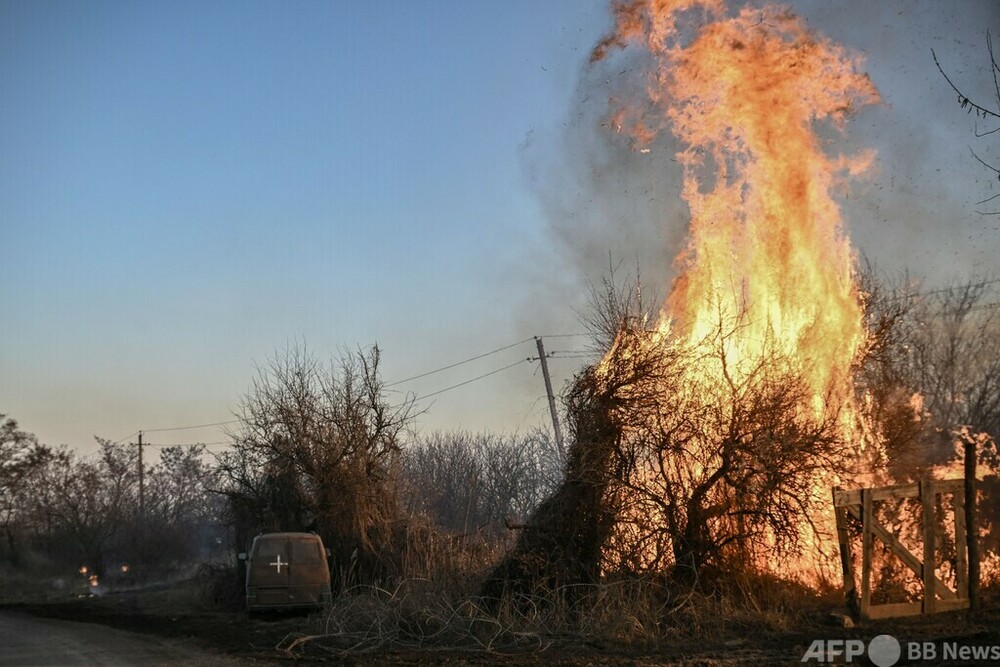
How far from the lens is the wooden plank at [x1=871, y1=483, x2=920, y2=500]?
45.6ft

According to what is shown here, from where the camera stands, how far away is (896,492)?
13992 mm

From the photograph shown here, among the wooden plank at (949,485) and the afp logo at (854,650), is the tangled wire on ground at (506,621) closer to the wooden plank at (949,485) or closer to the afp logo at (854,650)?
the afp logo at (854,650)

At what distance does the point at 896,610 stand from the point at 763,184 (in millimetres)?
8132

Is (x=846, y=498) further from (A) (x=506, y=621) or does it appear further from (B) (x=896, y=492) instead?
(A) (x=506, y=621)

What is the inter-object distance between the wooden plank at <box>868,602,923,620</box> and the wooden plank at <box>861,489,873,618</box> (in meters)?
0.23

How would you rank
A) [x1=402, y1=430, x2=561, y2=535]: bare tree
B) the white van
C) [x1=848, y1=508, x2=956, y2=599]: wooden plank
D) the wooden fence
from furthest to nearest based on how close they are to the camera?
1. [x1=402, y1=430, x2=561, y2=535]: bare tree
2. the white van
3. [x1=848, y1=508, x2=956, y2=599]: wooden plank
4. the wooden fence

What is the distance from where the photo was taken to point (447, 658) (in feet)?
43.2

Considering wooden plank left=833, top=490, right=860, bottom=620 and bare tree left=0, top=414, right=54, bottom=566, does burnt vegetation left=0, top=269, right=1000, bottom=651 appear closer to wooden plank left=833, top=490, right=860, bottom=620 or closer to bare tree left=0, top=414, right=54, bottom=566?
wooden plank left=833, top=490, right=860, bottom=620

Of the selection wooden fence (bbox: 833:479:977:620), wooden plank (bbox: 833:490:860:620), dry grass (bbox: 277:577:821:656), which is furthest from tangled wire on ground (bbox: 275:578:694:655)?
wooden fence (bbox: 833:479:977:620)

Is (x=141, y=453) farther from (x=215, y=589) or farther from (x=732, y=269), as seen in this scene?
(x=732, y=269)

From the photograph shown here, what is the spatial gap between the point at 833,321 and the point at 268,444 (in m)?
16.5

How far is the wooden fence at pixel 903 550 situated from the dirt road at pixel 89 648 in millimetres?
9462

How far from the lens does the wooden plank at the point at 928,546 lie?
14.0 meters

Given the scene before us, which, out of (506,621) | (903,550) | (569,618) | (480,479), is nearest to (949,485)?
(903,550)
